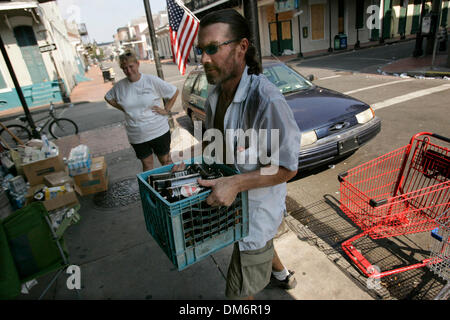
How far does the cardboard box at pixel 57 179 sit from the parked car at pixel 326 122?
3544 mm

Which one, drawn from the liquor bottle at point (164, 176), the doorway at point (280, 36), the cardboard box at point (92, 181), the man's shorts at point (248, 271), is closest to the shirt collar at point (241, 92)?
the liquor bottle at point (164, 176)

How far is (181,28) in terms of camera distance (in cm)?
505

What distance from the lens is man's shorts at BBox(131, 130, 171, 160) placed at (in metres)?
4.08

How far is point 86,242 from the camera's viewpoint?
12.0 feet

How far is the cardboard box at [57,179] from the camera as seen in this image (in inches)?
174

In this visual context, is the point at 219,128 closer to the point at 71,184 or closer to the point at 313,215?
the point at 313,215

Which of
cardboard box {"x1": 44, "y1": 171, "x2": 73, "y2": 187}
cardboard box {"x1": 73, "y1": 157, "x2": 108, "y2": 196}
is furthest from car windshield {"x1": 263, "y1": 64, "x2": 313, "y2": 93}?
cardboard box {"x1": 44, "y1": 171, "x2": 73, "y2": 187}

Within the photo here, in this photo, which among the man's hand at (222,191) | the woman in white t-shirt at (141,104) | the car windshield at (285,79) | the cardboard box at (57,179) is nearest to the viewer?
the man's hand at (222,191)

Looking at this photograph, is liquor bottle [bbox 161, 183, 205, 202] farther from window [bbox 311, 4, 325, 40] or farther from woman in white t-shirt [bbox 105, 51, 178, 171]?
window [bbox 311, 4, 325, 40]

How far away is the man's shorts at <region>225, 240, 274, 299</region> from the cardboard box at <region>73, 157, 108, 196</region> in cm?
371

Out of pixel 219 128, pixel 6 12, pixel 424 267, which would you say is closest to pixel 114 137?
pixel 219 128

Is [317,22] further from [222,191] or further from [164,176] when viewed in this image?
[222,191]

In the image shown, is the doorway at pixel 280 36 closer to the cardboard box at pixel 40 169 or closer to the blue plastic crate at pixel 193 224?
A: the cardboard box at pixel 40 169
